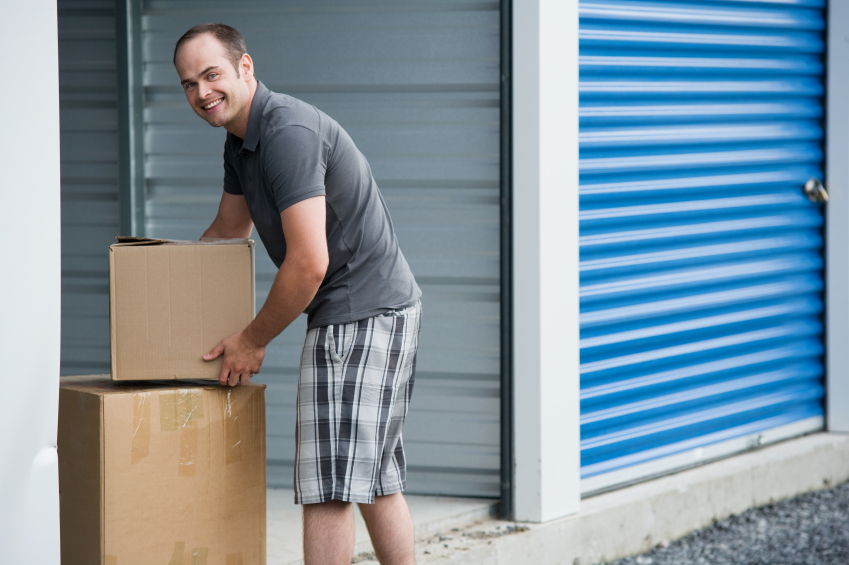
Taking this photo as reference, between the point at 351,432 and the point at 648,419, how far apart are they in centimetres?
242

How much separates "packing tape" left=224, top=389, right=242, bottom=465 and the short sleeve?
54 cm

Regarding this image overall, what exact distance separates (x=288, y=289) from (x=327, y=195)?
292 millimetres

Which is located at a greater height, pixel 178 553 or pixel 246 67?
pixel 246 67

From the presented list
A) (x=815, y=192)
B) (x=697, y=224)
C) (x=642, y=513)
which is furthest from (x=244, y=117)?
(x=815, y=192)

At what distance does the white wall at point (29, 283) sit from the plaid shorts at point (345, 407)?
2.42 ft

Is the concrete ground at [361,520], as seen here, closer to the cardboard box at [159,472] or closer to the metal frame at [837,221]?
the cardboard box at [159,472]

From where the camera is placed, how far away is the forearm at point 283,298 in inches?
132

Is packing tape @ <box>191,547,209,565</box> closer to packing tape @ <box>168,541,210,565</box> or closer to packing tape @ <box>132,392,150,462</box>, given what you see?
packing tape @ <box>168,541,210,565</box>

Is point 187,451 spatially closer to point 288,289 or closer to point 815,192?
point 288,289

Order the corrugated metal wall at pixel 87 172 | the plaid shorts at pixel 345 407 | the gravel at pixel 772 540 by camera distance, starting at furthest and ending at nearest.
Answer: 1. the corrugated metal wall at pixel 87 172
2. the gravel at pixel 772 540
3. the plaid shorts at pixel 345 407

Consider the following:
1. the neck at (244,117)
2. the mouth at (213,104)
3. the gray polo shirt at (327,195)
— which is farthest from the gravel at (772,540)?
the mouth at (213,104)

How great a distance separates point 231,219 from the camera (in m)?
3.81

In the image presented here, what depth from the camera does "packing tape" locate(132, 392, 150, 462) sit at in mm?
3305

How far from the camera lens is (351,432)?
3537 mm
